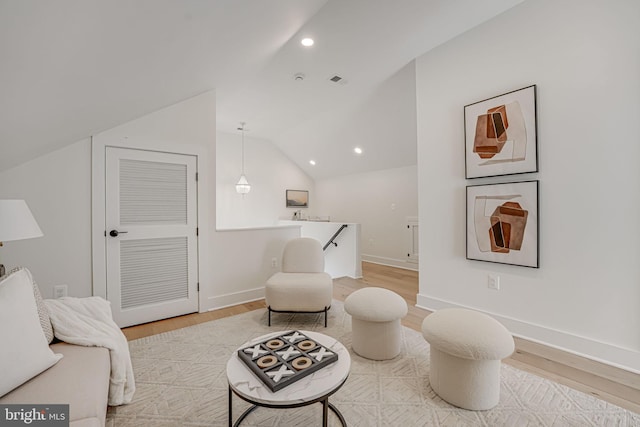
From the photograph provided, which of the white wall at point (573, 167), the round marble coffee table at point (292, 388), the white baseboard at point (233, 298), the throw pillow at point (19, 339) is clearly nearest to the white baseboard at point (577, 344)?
the white wall at point (573, 167)

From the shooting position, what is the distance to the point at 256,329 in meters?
2.80

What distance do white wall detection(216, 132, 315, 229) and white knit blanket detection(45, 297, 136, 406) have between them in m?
4.59

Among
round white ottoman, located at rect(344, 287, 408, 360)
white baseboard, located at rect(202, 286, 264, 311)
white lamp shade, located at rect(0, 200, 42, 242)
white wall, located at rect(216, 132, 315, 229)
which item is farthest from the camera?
white wall, located at rect(216, 132, 315, 229)

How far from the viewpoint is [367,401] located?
5.75 ft

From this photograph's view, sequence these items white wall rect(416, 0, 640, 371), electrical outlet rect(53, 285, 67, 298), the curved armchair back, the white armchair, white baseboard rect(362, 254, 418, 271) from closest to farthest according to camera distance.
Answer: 1. white wall rect(416, 0, 640, 371)
2. electrical outlet rect(53, 285, 67, 298)
3. the white armchair
4. the curved armchair back
5. white baseboard rect(362, 254, 418, 271)

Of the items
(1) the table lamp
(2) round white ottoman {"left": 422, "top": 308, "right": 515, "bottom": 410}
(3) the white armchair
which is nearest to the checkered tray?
(2) round white ottoman {"left": 422, "top": 308, "right": 515, "bottom": 410}

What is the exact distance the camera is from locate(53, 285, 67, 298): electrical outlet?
260 cm

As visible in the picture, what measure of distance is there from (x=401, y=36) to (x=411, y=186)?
3.19 meters

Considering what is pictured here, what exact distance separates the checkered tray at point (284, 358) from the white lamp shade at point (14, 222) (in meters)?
1.35

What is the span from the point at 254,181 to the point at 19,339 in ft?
19.1

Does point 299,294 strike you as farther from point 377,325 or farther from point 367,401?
point 367,401

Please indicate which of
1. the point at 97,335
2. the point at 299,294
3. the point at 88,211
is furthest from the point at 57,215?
the point at 299,294

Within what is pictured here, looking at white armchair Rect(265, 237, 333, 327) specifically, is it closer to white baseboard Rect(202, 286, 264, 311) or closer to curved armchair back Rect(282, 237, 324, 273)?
curved armchair back Rect(282, 237, 324, 273)

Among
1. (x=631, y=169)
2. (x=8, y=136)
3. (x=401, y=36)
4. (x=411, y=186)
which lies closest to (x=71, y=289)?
(x=8, y=136)
